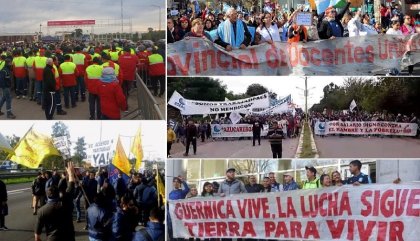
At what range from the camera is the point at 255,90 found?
999cm

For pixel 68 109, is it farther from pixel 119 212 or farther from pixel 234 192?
pixel 234 192

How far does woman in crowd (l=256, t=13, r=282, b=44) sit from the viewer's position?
10.1 metres

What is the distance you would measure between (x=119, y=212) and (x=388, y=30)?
15.9ft

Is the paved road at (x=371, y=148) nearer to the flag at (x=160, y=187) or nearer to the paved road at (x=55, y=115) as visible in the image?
the flag at (x=160, y=187)

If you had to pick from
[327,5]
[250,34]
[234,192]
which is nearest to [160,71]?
[250,34]

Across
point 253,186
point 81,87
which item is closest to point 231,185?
point 253,186

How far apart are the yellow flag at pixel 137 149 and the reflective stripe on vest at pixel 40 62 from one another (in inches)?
69.0

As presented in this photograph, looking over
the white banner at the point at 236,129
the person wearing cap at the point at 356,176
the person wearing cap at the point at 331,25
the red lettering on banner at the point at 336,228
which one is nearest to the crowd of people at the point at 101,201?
the white banner at the point at 236,129

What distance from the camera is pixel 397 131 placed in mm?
9969

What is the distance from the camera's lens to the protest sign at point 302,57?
994cm

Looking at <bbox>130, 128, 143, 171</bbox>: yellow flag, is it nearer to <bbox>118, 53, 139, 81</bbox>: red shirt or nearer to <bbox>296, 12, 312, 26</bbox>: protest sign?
<bbox>118, 53, 139, 81</bbox>: red shirt

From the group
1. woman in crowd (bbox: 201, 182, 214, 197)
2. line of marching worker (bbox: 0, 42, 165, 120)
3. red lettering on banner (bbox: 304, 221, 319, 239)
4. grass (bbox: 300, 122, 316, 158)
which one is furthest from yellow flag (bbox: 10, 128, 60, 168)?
red lettering on banner (bbox: 304, 221, 319, 239)

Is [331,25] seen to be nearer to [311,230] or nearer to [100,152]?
[311,230]

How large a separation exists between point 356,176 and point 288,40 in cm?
225
